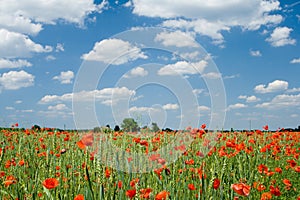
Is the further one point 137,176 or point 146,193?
point 137,176

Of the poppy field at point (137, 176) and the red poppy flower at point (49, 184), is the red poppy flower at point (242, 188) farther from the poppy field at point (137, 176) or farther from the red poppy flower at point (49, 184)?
the red poppy flower at point (49, 184)

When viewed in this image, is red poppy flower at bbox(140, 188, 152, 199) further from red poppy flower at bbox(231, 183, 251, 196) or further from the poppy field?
red poppy flower at bbox(231, 183, 251, 196)

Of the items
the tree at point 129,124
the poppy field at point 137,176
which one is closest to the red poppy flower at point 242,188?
the poppy field at point 137,176

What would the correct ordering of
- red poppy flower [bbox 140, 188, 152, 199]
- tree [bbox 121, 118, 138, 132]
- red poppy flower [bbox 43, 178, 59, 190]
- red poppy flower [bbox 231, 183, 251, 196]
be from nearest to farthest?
red poppy flower [bbox 43, 178, 59, 190] < red poppy flower [bbox 140, 188, 152, 199] < red poppy flower [bbox 231, 183, 251, 196] < tree [bbox 121, 118, 138, 132]

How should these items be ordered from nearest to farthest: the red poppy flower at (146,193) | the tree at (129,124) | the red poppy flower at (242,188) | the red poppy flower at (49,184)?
the red poppy flower at (49,184)
the red poppy flower at (146,193)
the red poppy flower at (242,188)
the tree at (129,124)

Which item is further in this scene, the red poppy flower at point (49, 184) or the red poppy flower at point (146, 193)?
the red poppy flower at point (146, 193)

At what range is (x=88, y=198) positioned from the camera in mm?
1721

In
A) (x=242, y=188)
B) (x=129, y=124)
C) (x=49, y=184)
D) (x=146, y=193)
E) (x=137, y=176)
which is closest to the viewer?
(x=49, y=184)

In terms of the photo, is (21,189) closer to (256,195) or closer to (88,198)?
(88,198)

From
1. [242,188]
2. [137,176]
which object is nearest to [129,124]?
[137,176]

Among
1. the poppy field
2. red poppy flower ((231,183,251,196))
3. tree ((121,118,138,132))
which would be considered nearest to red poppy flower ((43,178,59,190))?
the poppy field

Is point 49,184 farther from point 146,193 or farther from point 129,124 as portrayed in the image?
point 129,124

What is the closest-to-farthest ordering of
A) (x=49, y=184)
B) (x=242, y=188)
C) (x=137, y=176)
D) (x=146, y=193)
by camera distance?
(x=49, y=184), (x=146, y=193), (x=242, y=188), (x=137, y=176)

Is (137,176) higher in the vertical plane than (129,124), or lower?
lower
